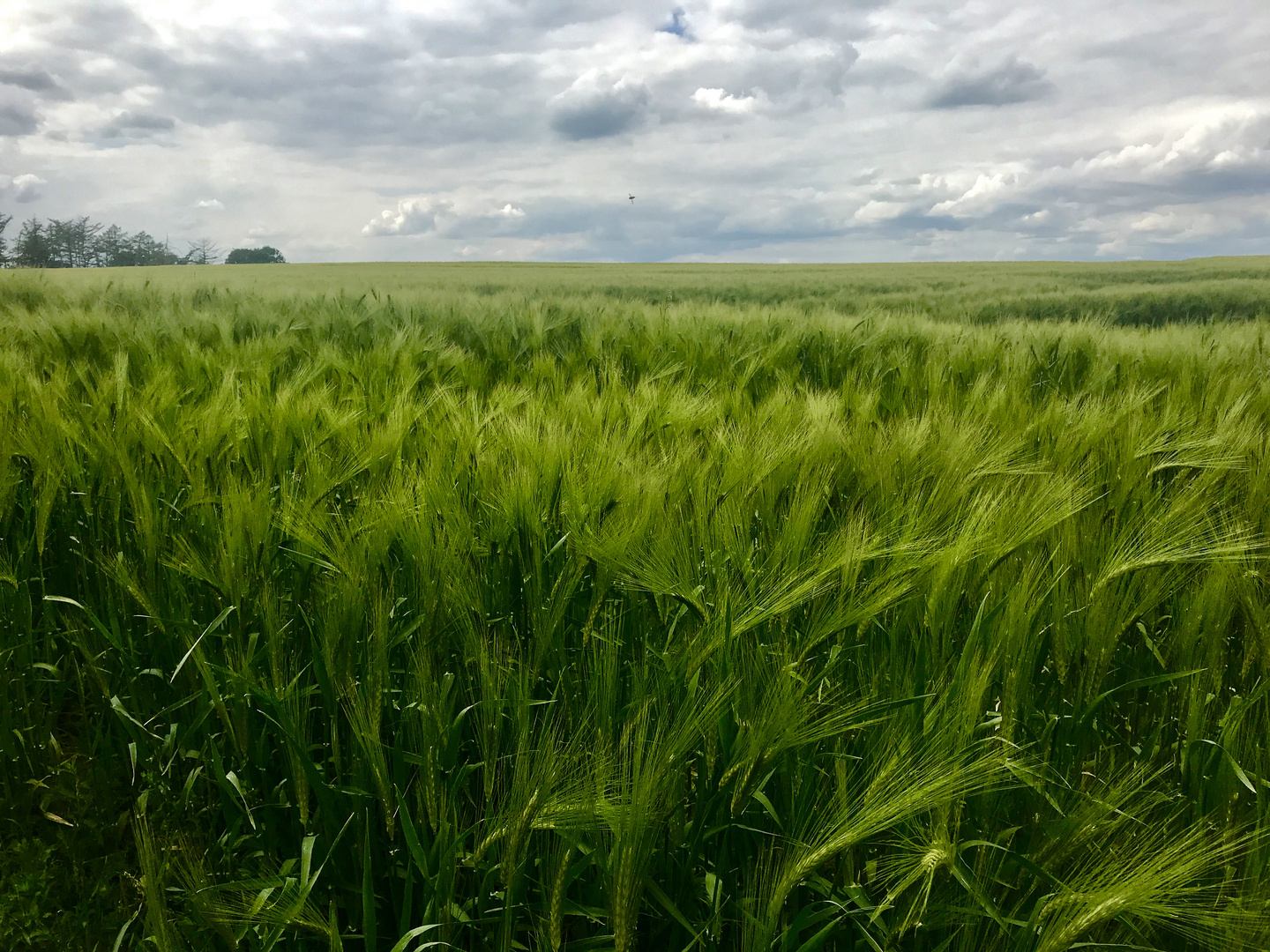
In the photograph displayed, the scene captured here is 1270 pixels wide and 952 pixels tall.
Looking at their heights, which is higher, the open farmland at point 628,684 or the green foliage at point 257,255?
the green foliage at point 257,255

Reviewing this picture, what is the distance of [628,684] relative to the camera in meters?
0.98

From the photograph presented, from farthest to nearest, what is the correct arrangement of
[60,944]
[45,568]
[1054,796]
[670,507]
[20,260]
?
[20,260] < [45,568] < [670,507] < [60,944] < [1054,796]

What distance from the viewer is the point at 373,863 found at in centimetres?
88

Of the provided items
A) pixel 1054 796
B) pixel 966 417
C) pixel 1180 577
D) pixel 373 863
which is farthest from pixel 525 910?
pixel 966 417

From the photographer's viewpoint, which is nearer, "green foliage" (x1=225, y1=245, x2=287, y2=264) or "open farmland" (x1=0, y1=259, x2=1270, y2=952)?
"open farmland" (x1=0, y1=259, x2=1270, y2=952)

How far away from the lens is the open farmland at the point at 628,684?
72cm

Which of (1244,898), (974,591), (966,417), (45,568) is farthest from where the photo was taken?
(966,417)

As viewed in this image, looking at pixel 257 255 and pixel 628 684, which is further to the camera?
pixel 257 255

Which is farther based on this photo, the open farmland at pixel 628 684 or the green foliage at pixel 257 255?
the green foliage at pixel 257 255

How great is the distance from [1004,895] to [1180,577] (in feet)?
2.37

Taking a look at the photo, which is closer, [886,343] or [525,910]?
[525,910]

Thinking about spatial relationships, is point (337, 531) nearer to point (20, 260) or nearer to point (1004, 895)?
point (1004, 895)

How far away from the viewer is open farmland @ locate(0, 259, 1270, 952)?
0.72 m

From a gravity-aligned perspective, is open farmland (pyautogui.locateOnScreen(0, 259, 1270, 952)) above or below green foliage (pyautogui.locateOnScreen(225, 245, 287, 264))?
below
